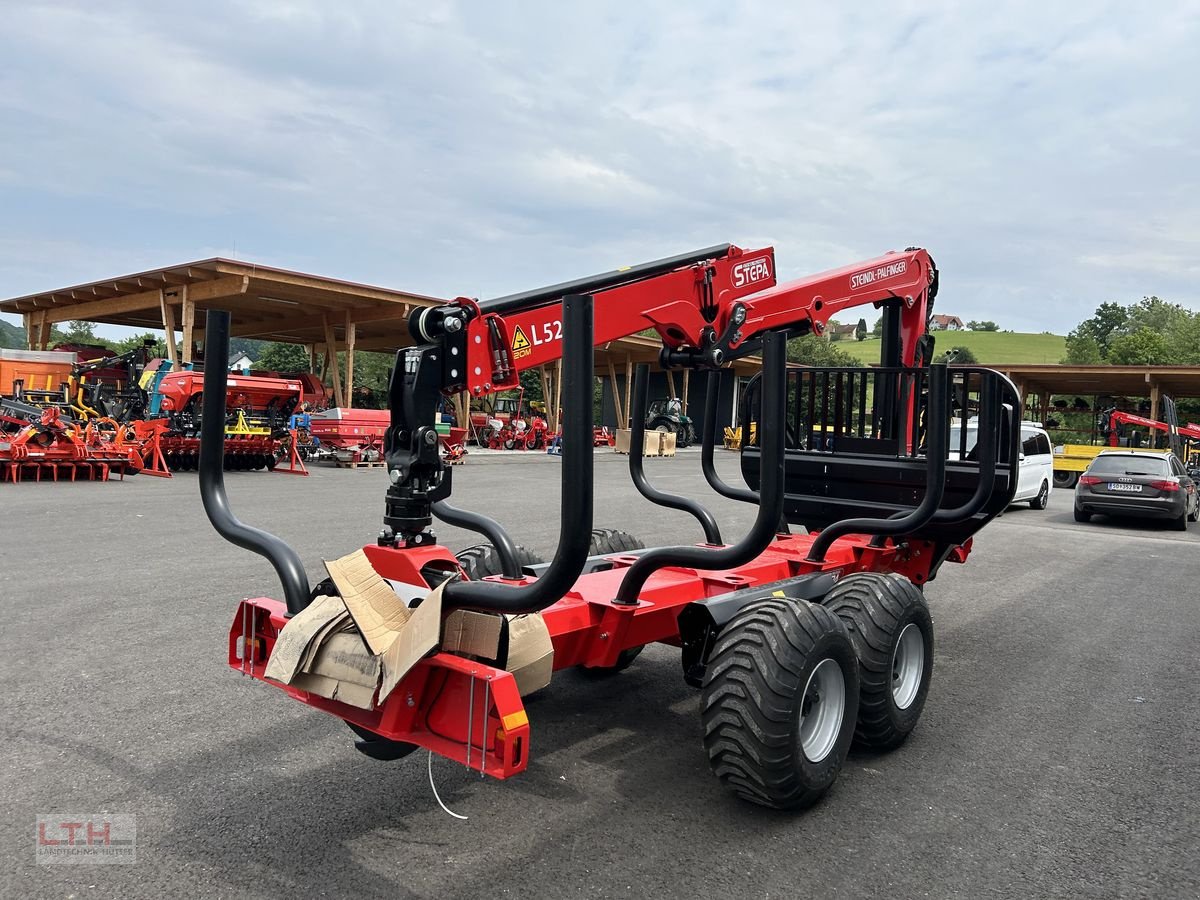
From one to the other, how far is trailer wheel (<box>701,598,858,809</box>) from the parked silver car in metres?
13.6

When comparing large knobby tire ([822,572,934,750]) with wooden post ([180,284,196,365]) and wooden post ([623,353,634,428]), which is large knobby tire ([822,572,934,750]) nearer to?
wooden post ([180,284,196,365])

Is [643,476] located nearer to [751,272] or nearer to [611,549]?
[611,549]

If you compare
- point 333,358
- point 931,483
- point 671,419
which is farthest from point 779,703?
point 671,419

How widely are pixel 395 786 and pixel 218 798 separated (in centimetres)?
71

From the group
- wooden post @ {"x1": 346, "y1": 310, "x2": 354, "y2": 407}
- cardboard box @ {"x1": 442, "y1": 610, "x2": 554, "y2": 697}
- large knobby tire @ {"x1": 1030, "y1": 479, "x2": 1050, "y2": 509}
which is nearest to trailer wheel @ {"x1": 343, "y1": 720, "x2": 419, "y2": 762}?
cardboard box @ {"x1": 442, "y1": 610, "x2": 554, "y2": 697}

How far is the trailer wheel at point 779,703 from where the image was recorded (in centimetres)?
351

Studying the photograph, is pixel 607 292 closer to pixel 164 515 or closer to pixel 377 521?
pixel 377 521

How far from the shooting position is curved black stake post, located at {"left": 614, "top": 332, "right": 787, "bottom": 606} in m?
3.29

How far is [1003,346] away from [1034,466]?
101 meters

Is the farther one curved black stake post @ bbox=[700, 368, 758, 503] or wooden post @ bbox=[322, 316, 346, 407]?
wooden post @ bbox=[322, 316, 346, 407]

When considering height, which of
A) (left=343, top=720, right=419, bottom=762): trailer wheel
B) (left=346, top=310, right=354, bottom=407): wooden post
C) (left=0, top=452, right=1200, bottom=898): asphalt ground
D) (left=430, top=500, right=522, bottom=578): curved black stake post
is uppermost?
(left=346, top=310, right=354, bottom=407): wooden post

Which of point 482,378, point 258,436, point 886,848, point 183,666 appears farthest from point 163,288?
point 886,848

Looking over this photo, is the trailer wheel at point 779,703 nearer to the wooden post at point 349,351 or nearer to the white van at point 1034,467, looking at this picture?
the white van at point 1034,467

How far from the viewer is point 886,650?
4266 millimetres
